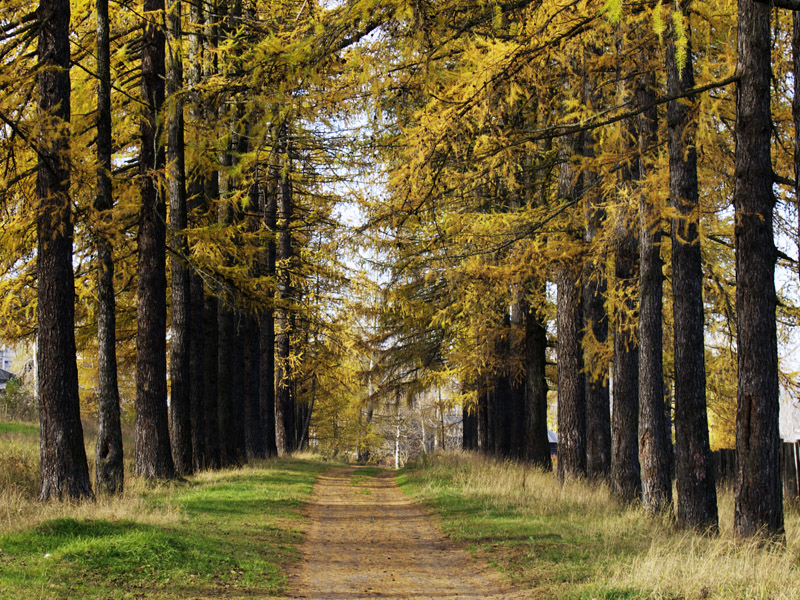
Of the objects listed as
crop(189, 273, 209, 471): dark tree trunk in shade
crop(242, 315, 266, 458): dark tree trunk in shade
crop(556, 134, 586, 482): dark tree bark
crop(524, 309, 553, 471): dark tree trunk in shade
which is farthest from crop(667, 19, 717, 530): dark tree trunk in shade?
crop(242, 315, 266, 458): dark tree trunk in shade

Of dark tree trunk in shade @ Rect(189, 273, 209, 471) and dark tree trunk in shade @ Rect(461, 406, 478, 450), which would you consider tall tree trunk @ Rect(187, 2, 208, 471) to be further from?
dark tree trunk in shade @ Rect(461, 406, 478, 450)

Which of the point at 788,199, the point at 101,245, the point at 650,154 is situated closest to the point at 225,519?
the point at 101,245

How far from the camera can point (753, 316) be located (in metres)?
8.38

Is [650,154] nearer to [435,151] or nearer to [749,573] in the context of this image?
[435,151]

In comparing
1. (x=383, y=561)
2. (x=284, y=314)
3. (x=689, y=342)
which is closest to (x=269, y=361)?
(x=284, y=314)

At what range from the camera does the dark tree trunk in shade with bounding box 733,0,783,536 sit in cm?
838

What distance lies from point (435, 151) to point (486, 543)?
5.10 metres

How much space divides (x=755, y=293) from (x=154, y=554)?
697 centimetres

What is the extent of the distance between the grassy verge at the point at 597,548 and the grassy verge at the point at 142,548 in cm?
266

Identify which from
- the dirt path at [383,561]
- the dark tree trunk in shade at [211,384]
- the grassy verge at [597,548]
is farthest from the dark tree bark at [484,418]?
the dirt path at [383,561]

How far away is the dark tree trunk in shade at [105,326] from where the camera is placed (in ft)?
39.9

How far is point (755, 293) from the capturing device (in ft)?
27.6

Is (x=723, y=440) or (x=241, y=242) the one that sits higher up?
(x=241, y=242)

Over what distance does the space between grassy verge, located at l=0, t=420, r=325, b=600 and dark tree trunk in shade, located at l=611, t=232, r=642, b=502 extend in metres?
5.71
